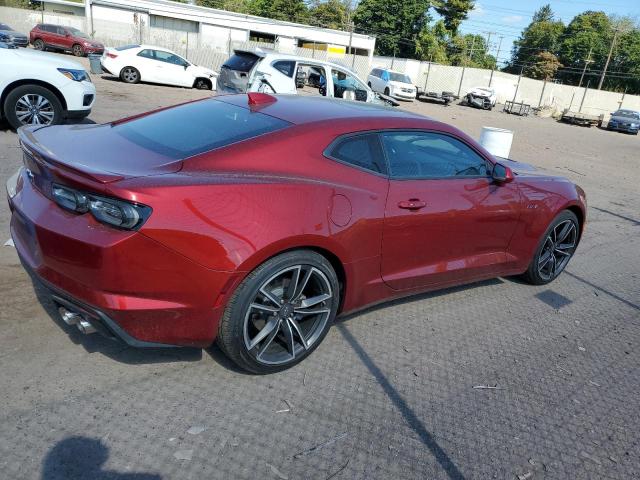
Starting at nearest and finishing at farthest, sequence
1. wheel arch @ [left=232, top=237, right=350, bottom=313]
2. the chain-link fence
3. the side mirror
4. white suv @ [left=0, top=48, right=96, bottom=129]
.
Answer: wheel arch @ [left=232, top=237, right=350, bottom=313] → the side mirror → white suv @ [left=0, top=48, right=96, bottom=129] → the chain-link fence

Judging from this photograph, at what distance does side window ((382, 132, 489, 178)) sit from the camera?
11.5 feet

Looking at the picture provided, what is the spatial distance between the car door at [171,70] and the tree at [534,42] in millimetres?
68047

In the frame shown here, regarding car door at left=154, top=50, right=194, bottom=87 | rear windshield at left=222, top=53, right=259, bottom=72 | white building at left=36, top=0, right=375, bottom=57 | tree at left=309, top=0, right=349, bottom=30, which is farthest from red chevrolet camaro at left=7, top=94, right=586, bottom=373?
tree at left=309, top=0, right=349, bottom=30

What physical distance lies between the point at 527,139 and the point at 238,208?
20610mm

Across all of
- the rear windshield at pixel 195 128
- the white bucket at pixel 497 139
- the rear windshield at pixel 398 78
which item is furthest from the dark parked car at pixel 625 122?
the rear windshield at pixel 195 128

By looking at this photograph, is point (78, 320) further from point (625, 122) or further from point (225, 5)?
point (225, 5)

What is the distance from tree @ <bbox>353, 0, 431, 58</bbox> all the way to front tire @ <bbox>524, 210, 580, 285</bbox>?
62.0 m

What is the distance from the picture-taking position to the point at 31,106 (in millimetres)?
7758

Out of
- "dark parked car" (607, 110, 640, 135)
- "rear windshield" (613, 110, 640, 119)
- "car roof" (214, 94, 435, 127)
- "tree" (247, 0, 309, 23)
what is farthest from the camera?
"tree" (247, 0, 309, 23)

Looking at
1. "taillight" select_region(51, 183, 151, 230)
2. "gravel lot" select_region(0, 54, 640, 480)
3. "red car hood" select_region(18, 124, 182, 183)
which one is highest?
"red car hood" select_region(18, 124, 182, 183)

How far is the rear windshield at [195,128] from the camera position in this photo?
301 centimetres

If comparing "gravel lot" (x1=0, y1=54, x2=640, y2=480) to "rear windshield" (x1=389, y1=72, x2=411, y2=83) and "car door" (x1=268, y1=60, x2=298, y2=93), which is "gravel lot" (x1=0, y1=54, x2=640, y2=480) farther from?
"rear windshield" (x1=389, y1=72, x2=411, y2=83)

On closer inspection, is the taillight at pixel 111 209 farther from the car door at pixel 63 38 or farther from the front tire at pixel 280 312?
the car door at pixel 63 38

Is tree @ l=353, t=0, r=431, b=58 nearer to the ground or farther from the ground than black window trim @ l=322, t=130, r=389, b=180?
farther from the ground
